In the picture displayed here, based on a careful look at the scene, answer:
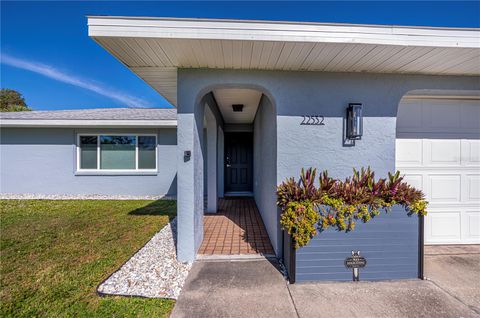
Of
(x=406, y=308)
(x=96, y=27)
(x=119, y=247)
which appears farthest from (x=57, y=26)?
(x=406, y=308)

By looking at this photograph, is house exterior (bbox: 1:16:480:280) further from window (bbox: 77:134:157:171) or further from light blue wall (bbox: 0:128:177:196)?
light blue wall (bbox: 0:128:177:196)

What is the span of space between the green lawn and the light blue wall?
1.43 m

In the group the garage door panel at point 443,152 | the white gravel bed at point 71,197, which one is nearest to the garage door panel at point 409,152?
the garage door panel at point 443,152

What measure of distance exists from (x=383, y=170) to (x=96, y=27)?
3.96m

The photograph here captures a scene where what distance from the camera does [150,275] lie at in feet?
8.52

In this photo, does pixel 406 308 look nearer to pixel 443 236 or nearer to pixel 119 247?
pixel 443 236

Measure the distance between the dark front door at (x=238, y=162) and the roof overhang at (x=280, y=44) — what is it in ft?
16.6

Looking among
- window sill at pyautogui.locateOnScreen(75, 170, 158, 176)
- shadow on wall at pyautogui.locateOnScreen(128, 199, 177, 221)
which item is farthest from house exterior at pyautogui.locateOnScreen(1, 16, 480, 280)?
window sill at pyautogui.locateOnScreen(75, 170, 158, 176)

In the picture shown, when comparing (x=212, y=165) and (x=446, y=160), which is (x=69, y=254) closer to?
(x=212, y=165)

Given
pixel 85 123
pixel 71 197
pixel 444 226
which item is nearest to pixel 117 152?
pixel 85 123

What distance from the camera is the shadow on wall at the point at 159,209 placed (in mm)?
5277

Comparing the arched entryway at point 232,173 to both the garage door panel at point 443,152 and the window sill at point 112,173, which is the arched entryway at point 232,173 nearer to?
the garage door panel at point 443,152

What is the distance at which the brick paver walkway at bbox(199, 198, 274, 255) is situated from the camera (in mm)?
3227

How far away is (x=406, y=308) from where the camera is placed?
80.9 inches
